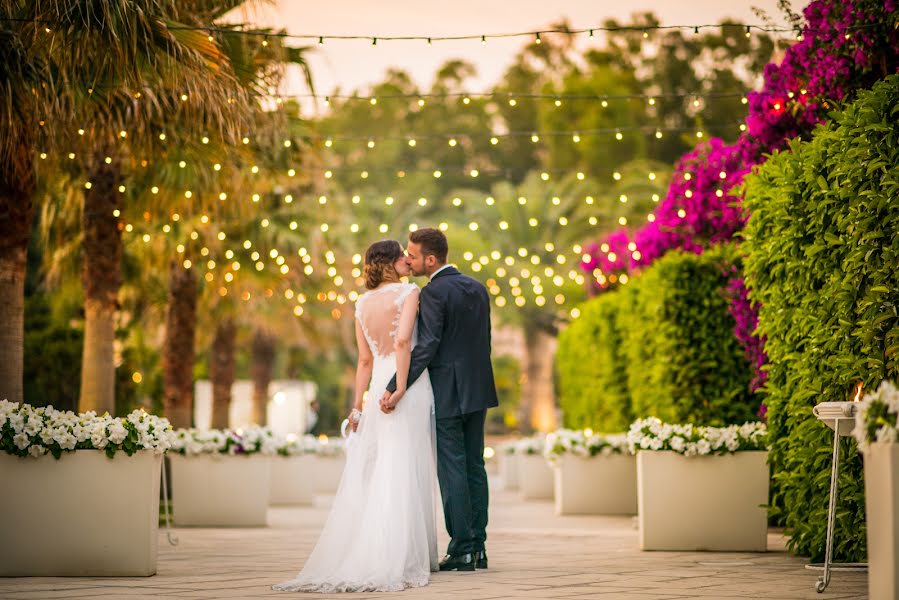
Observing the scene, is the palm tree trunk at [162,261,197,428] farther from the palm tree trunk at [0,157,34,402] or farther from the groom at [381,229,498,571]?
the groom at [381,229,498,571]

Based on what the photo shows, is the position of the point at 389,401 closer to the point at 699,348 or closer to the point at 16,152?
the point at 16,152

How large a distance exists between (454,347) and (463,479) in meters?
0.81

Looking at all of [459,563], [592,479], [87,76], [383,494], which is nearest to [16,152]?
[87,76]

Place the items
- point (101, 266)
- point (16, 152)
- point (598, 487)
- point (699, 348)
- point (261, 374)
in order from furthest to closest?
point (261, 374)
point (598, 487)
point (101, 266)
point (699, 348)
point (16, 152)

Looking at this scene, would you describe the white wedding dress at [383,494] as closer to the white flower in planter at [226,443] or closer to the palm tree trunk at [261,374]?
the white flower in planter at [226,443]

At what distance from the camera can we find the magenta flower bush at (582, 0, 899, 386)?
10289 mm

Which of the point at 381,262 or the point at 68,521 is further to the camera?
the point at 381,262

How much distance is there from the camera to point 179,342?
17891 millimetres

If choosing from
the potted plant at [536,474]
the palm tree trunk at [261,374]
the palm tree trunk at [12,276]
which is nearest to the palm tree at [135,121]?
the palm tree trunk at [12,276]

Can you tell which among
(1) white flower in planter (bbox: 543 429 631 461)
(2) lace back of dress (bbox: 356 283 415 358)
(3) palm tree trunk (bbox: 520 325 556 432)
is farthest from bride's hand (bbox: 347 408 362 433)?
(3) palm tree trunk (bbox: 520 325 556 432)

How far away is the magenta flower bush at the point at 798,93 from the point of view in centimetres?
1029

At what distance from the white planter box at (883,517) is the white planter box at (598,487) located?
9311 millimetres

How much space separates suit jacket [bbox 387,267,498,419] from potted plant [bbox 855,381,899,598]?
2.85m

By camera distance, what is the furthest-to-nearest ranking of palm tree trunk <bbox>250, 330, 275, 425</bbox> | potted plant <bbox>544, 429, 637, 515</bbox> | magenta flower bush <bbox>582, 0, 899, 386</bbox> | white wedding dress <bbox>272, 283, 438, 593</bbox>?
palm tree trunk <bbox>250, 330, 275, 425</bbox> < potted plant <bbox>544, 429, 637, 515</bbox> < magenta flower bush <bbox>582, 0, 899, 386</bbox> < white wedding dress <bbox>272, 283, 438, 593</bbox>
